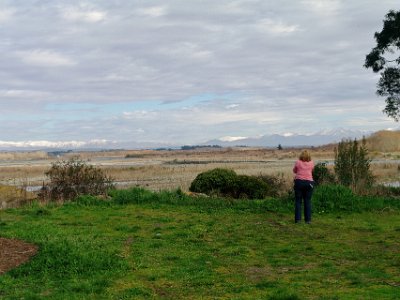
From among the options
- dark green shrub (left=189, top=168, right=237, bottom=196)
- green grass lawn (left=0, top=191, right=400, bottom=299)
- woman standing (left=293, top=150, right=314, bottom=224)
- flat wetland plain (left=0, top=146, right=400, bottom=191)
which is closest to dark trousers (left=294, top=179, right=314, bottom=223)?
woman standing (left=293, top=150, right=314, bottom=224)

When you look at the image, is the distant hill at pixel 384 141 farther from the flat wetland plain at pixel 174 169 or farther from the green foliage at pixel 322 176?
the green foliage at pixel 322 176

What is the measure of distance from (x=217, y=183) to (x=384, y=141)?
296 ft

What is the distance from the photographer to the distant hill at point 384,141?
101750 millimetres

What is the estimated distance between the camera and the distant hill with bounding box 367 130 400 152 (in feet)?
334

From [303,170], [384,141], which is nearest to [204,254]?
[303,170]

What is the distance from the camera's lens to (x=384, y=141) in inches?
4114

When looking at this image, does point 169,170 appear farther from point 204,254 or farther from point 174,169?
point 204,254

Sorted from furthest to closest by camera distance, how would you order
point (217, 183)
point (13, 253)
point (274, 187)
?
point (274, 187) → point (217, 183) → point (13, 253)

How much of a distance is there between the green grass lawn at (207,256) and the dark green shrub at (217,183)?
13.2 ft

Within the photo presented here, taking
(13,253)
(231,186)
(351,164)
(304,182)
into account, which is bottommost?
(13,253)

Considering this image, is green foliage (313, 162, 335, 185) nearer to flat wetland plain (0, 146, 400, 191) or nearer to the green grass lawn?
the green grass lawn

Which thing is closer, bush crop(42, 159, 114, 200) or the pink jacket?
the pink jacket

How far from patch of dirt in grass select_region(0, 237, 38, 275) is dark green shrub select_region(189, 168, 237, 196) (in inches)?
413

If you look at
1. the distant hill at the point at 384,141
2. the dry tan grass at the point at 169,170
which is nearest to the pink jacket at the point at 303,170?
the dry tan grass at the point at 169,170
